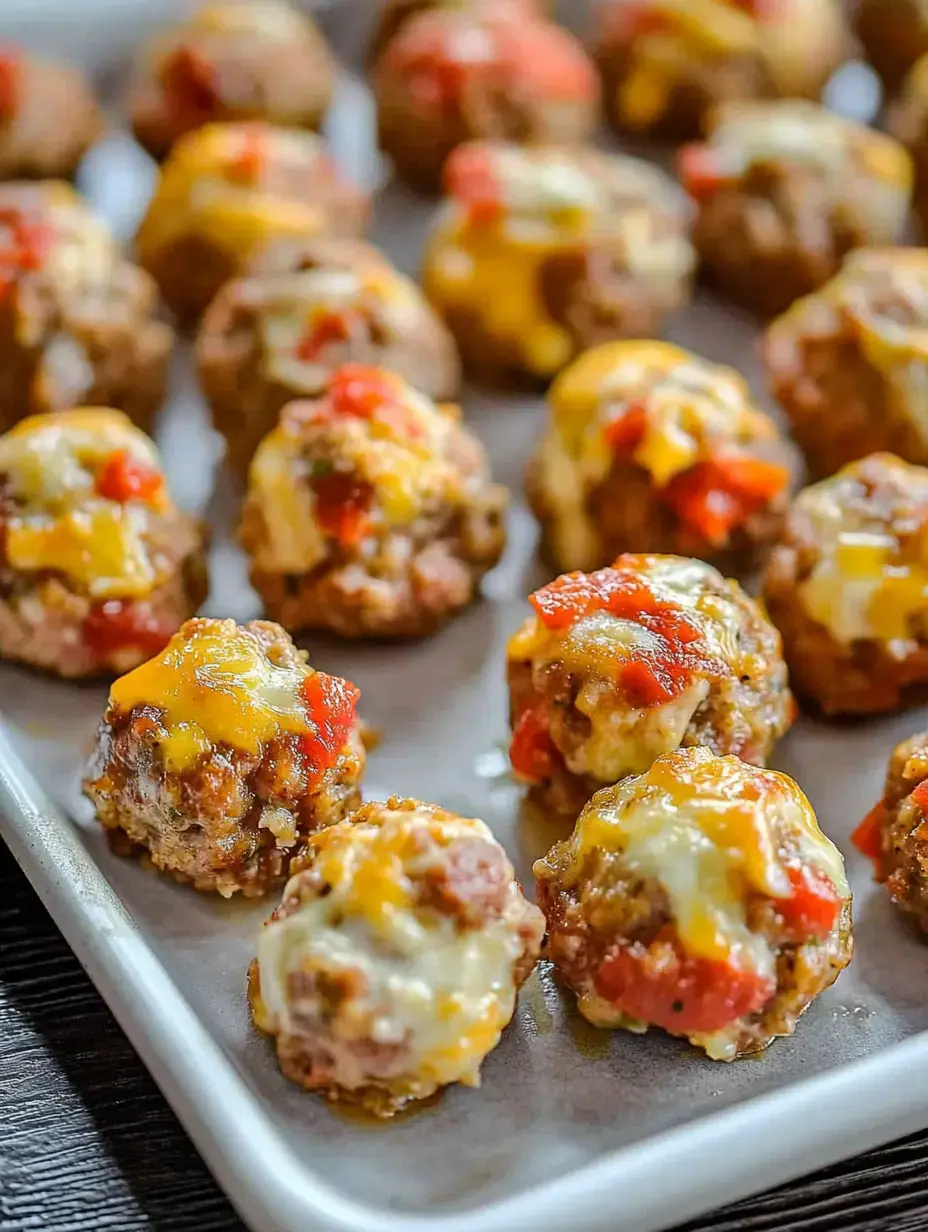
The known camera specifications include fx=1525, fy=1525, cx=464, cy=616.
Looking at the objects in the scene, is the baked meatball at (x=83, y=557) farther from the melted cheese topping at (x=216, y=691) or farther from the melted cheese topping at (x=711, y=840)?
the melted cheese topping at (x=711, y=840)

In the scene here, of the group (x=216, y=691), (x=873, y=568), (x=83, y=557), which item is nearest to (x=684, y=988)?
(x=216, y=691)

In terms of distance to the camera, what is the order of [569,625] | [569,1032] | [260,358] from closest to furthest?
[569,1032], [569,625], [260,358]

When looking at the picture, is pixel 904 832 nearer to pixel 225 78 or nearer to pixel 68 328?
pixel 68 328

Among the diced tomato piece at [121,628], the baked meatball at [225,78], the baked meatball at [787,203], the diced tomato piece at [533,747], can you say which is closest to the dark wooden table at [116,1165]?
the diced tomato piece at [121,628]

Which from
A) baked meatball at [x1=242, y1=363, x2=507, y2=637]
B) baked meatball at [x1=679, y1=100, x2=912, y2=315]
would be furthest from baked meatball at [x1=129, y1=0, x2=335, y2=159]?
baked meatball at [x1=242, y1=363, x2=507, y2=637]

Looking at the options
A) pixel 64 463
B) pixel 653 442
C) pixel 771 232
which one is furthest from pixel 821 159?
pixel 64 463

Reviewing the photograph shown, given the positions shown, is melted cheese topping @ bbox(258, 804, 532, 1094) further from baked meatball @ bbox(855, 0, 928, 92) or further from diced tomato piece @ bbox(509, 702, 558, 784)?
baked meatball @ bbox(855, 0, 928, 92)

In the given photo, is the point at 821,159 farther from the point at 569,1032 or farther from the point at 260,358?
the point at 569,1032
